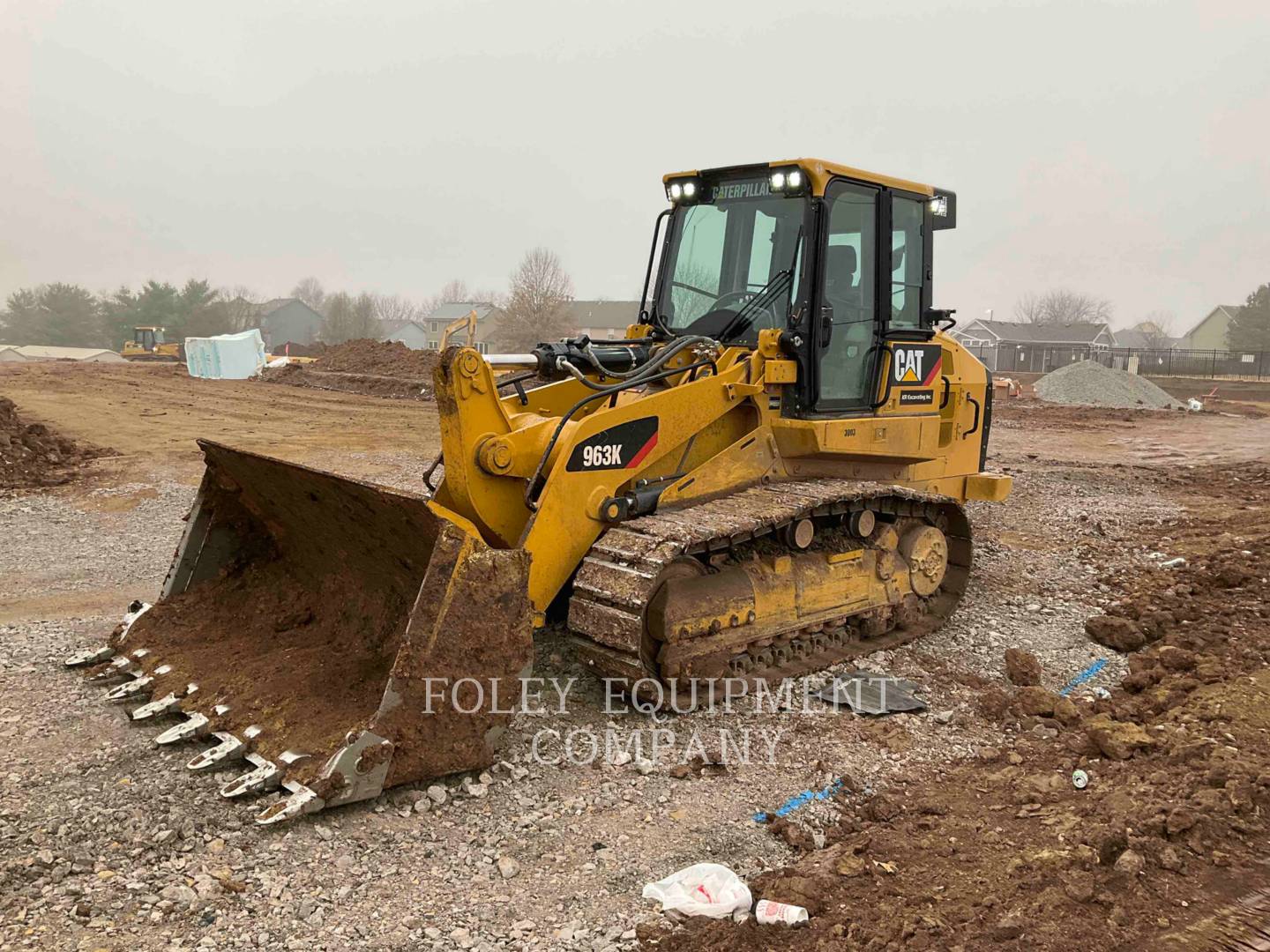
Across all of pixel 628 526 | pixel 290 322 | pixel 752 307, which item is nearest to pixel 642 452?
pixel 628 526

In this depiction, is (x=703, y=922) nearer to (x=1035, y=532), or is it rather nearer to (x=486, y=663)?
(x=486, y=663)

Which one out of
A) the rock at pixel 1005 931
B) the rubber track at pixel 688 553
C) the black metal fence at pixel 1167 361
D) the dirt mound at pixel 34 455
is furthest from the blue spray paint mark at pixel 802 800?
the black metal fence at pixel 1167 361

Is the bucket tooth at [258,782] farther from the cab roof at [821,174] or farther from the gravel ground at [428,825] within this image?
the cab roof at [821,174]

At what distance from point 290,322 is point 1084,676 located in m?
82.5

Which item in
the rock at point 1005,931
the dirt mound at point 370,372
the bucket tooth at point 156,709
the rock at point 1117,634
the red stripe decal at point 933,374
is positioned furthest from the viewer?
the dirt mound at point 370,372

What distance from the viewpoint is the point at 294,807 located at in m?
3.71

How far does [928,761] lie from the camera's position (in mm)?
4754

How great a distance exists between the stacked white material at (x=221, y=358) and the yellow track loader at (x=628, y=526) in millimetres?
29013

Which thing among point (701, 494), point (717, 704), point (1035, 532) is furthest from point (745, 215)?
point (1035, 532)

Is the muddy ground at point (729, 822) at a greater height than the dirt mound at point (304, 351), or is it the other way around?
the dirt mound at point (304, 351)

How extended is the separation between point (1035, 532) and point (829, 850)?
699 cm

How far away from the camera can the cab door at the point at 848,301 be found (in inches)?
239

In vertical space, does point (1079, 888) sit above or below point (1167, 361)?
below

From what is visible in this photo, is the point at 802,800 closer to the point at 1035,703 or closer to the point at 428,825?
the point at 428,825
